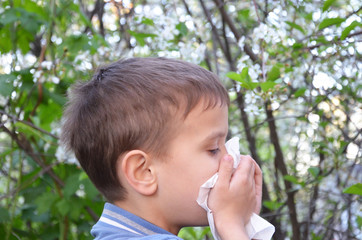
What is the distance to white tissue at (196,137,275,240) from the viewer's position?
1425 millimetres

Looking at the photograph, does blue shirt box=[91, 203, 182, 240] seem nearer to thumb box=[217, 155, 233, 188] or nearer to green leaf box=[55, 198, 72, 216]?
thumb box=[217, 155, 233, 188]

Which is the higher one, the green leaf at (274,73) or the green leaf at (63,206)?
the green leaf at (274,73)

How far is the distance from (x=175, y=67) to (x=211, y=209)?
0.40 metres

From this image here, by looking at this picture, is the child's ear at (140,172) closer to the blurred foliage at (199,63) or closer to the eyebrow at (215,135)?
the eyebrow at (215,135)

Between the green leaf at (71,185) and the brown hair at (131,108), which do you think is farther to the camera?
the green leaf at (71,185)

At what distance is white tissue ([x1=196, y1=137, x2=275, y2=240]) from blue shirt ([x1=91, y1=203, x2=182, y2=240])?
0.37ft

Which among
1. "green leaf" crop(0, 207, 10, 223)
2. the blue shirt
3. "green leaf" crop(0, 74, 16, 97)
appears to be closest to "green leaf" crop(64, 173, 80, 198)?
"green leaf" crop(0, 207, 10, 223)

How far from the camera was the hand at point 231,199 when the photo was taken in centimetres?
139

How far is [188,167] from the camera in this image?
1439 millimetres

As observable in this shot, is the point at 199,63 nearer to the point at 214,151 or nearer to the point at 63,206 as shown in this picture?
the point at 63,206

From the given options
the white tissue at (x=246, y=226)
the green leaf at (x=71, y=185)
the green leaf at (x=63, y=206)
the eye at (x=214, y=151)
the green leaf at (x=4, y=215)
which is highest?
the eye at (x=214, y=151)

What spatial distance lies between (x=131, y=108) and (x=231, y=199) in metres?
0.34

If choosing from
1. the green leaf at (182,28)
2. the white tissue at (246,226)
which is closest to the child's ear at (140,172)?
the white tissue at (246,226)

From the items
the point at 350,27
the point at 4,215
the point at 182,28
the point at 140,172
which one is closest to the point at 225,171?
the point at 140,172
